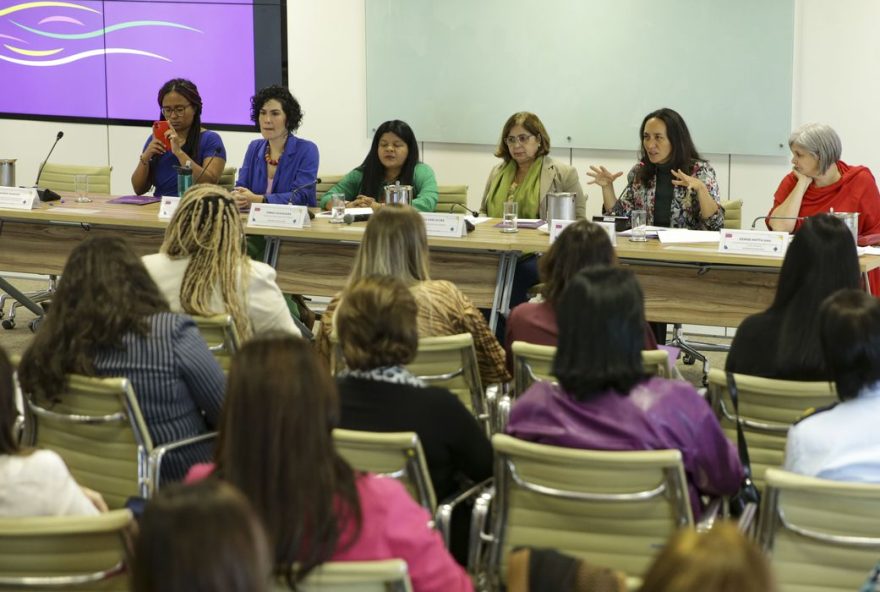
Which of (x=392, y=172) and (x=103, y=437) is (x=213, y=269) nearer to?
(x=103, y=437)

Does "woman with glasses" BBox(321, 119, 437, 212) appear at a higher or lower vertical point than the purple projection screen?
lower

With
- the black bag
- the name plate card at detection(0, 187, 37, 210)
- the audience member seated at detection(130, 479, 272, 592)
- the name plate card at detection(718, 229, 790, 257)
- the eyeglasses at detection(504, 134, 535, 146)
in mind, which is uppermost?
the eyeglasses at detection(504, 134, 535, 146)

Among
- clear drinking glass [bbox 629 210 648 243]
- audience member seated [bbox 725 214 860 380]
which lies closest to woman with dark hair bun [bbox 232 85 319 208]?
clear drinking glass [bbox 629 210 648 243]

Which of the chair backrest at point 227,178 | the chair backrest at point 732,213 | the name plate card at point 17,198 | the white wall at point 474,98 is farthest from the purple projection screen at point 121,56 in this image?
the chair backrest at point 732,213

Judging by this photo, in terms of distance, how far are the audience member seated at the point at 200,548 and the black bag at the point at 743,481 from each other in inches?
63.4

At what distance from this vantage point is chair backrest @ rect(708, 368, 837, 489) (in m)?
2.58

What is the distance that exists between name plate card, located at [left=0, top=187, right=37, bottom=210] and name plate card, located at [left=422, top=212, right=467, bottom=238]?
73.8 inches

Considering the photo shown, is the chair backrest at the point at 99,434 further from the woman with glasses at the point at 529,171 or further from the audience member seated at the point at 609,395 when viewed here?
the woman with glasses at the point at 529,171

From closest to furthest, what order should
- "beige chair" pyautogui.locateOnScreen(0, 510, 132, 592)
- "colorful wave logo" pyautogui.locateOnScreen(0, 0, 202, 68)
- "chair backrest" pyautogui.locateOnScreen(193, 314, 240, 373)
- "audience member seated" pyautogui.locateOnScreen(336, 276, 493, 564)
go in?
"beige chair" pyautogui.locateOnScreen(0, 510, 132, 592) → "audience member seated" pyautogui.locateOnScreen(336, 276, 493, 564) → "chair backrest" pyautogui.locateOnScreen(193, 314, 240, 373) → "colorful wave logo" pyautogui.locateOnScreen(0, 0, 202, 68)

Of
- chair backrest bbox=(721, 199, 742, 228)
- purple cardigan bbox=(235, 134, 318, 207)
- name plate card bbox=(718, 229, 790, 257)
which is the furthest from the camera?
purple cardigan bbox=(235, 134, 318, 207)

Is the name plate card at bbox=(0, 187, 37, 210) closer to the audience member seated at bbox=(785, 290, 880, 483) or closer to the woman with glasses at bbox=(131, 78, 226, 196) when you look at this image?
the woman with glasses at bbox=(131, 78, 226, 196)

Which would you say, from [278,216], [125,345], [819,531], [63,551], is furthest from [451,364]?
[278,216]

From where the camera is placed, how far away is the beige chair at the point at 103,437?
260 cm

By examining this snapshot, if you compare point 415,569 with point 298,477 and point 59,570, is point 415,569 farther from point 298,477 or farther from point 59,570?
point 59,570
